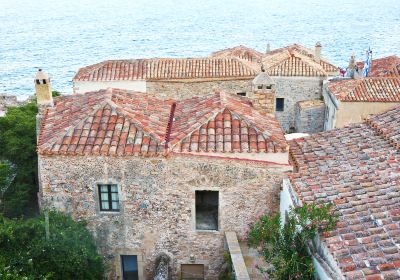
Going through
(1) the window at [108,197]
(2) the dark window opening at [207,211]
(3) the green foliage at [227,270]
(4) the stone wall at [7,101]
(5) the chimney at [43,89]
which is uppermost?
(5) the chimney at [43,89]

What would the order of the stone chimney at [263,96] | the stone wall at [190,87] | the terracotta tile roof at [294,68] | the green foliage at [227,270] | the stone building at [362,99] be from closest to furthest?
the green foliage at [227,270]
the stone chimney at [263,96]
the stone building at [362,99]
the stone wall at [190,87]
the terracotta tile roof at [294,68]

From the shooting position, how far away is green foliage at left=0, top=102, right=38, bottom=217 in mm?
19547

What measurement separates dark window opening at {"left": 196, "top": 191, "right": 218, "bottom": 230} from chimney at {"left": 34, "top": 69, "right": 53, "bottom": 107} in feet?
20.6

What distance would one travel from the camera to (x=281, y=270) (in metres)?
10.2

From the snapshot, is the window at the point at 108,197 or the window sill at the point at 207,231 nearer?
the window at the point at 108,197

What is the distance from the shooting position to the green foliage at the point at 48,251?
12.0 metres

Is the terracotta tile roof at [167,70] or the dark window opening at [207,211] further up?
the terracotta tile roof at [167,70]

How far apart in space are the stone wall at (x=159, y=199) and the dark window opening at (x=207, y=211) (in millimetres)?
471

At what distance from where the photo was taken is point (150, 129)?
1383cm

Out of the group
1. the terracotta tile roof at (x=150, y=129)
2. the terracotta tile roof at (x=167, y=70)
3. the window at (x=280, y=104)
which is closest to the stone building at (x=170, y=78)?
the terracotta tile roof at (x=167, y=70)

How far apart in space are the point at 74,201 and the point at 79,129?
7.02ft

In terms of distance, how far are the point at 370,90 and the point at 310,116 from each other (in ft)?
18.7

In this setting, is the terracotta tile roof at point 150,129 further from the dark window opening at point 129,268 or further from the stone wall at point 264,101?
the dark window opening at point 129,268

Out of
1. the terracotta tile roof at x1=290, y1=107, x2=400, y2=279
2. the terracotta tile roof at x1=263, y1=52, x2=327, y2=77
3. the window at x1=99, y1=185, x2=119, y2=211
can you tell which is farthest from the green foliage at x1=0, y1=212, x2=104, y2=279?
the terracotta tile roof at x1=263, y1=52, x2=327, y2=77
